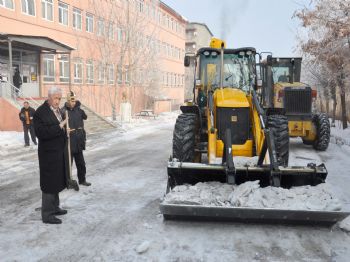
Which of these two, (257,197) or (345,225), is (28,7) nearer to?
(257,197)

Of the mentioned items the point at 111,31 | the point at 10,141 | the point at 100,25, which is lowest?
the point at 10,141

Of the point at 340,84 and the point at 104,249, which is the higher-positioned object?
the point at 340,84

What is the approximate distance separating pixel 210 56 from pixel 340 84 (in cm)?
1419

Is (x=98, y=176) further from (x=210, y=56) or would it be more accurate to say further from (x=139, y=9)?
(x=139, y=9)

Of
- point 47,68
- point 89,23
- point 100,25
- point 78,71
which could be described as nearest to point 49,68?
point 47,68

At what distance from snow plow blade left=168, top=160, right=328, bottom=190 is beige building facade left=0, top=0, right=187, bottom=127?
49.9 feet

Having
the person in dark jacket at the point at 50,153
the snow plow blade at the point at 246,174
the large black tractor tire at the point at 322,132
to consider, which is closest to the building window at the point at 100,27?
the large black tractor tire at the point at 322,132

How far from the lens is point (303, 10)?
13898 mm

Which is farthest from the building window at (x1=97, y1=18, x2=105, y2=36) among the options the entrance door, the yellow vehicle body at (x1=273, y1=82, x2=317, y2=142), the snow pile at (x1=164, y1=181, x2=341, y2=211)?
the snow pile at (x1=164, y1=181, x2=341, y2=211)

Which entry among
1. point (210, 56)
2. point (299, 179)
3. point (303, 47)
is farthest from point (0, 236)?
point (303, 47)

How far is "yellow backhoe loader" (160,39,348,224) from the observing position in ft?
16.3

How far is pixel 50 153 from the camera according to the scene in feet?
17.3

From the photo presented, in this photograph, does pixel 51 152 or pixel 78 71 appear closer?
pixel 51 152

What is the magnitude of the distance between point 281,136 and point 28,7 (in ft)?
60.6
